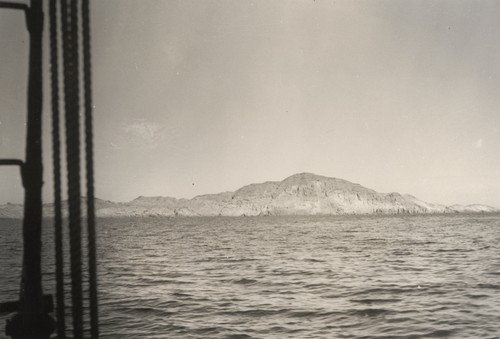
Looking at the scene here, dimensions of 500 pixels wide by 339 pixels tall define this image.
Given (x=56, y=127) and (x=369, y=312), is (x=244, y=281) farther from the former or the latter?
(x=56, y=127)

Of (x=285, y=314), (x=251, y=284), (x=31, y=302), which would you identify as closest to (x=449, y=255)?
(x=251, y=284)

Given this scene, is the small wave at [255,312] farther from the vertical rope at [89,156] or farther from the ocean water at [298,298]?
the vertical rope at [89,156]

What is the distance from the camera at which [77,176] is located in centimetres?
369

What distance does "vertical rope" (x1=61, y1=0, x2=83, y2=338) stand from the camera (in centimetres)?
367

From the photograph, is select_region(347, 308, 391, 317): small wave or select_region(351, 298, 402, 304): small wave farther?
select_region(351, 298, 402, 304): small wave

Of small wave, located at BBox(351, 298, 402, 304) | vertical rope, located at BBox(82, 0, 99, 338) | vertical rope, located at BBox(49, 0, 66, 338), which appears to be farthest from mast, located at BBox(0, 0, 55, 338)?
small wave, located at BBox(351, 298, 402, 304)

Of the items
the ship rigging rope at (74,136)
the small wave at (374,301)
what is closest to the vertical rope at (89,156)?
the ship rigging rope at (74,136)

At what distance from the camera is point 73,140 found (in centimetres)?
369

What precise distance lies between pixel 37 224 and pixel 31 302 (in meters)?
0.76

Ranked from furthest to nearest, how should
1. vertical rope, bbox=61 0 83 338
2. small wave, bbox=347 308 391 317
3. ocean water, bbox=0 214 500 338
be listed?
small wave, bbox=347 308 391 317
ocean water, bbox=0 214 500 338
vertical rope, bbox=61 0 83 338

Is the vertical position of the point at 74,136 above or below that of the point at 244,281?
above

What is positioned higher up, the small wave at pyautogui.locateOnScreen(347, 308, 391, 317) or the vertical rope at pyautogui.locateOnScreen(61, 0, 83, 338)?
the vertical rope at pyautogui.locateOnScreen(61, 0, 83, 338)

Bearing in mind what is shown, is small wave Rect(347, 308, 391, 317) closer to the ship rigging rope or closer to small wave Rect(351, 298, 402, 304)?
small wave Rect(351, 298, 402, 304)

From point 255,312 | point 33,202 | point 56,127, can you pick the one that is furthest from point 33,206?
point 255,312
